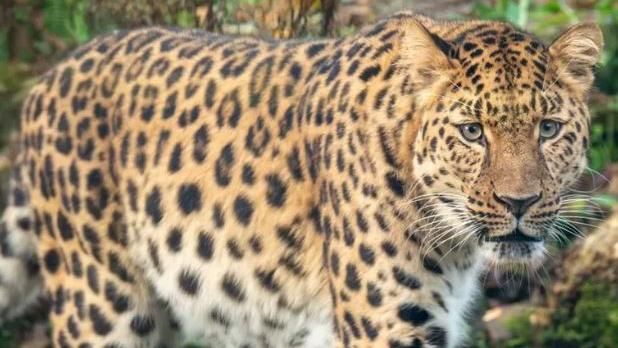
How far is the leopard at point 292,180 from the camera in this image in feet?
20.5

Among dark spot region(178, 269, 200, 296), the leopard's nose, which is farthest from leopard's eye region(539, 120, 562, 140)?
dark spot region(178, 269, 200, 296)

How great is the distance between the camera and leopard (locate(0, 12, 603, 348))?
6.23m

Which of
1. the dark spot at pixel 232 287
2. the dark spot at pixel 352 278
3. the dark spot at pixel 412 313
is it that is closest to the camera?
the dark spot at pixel 412 313

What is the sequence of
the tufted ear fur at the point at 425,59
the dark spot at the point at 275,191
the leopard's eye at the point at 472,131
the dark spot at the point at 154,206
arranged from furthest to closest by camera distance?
the dark spot at the point at 154,206
the dark spot at the point at 275,191
the tufted ear fur at the point at 425,59
the leopard's eye at the point at 472,131

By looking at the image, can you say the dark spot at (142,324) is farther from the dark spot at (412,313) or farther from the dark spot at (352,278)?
the dark spot at (412,313)

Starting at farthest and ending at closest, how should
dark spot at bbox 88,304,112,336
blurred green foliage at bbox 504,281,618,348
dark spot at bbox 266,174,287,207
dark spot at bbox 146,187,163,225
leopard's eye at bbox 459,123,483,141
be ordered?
blurred green foliage at bbox 504,281,618,348
dark spot at bbox 88,304,112,336
dark spot at bbox 146,187,163,225
dark spot at bbox 266,174,287,207
leopard's eye at bbox 459,123,483,141

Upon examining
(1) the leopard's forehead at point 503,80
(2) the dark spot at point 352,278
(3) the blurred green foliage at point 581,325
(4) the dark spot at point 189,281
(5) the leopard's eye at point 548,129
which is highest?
(1) the leopard's forehead at point 503,80

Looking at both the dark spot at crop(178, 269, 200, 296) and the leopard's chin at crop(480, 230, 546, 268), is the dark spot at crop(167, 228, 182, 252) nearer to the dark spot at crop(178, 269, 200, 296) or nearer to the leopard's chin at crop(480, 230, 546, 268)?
the dark spot at crop(178, 269, 200, 296)

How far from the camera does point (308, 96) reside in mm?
7051

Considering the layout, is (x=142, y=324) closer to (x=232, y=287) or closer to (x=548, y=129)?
(x=232, y=287)

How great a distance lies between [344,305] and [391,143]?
773 millimetres

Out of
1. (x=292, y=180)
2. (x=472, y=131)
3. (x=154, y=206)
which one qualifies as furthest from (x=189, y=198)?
(x=472, y=131)

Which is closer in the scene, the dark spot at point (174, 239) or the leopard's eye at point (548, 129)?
the leopard's eye at point (548, 129)

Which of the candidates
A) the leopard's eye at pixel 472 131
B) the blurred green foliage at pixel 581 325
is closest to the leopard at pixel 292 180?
the leopard's eye at pixel 472 131
